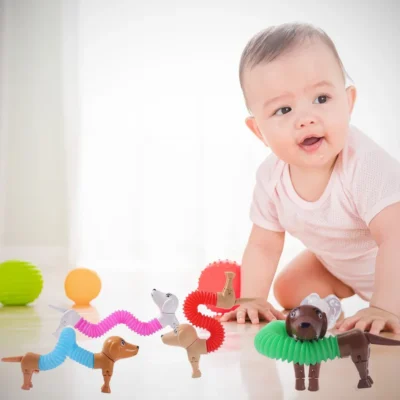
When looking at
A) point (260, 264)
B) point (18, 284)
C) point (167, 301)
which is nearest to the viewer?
point (167, 301)

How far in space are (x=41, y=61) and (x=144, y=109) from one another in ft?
1.66

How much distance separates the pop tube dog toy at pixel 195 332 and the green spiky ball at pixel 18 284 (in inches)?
33.0

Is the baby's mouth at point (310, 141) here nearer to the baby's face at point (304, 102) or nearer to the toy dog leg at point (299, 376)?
the baby's face at point (304, 102)

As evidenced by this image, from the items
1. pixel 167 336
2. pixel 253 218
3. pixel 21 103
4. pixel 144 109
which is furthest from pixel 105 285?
pixel 167 336

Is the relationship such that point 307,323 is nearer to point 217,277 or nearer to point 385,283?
point 385,283

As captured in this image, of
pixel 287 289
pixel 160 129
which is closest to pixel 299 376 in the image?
pixel 287 289

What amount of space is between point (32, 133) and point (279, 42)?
6.24ft

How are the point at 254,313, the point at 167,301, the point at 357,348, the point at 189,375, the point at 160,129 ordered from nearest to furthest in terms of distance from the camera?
1. the point at 357,348
2. the point at 189,375
3. the point at 167,301
4. the point at 254,313
5. the point at 160,129

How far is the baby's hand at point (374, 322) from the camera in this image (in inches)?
38.5

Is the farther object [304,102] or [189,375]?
[304,102]

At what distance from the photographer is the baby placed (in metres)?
1.12

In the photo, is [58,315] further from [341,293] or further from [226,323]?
[341,293]

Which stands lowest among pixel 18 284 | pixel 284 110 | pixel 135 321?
pixel 18 284

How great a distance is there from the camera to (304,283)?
1425mm
